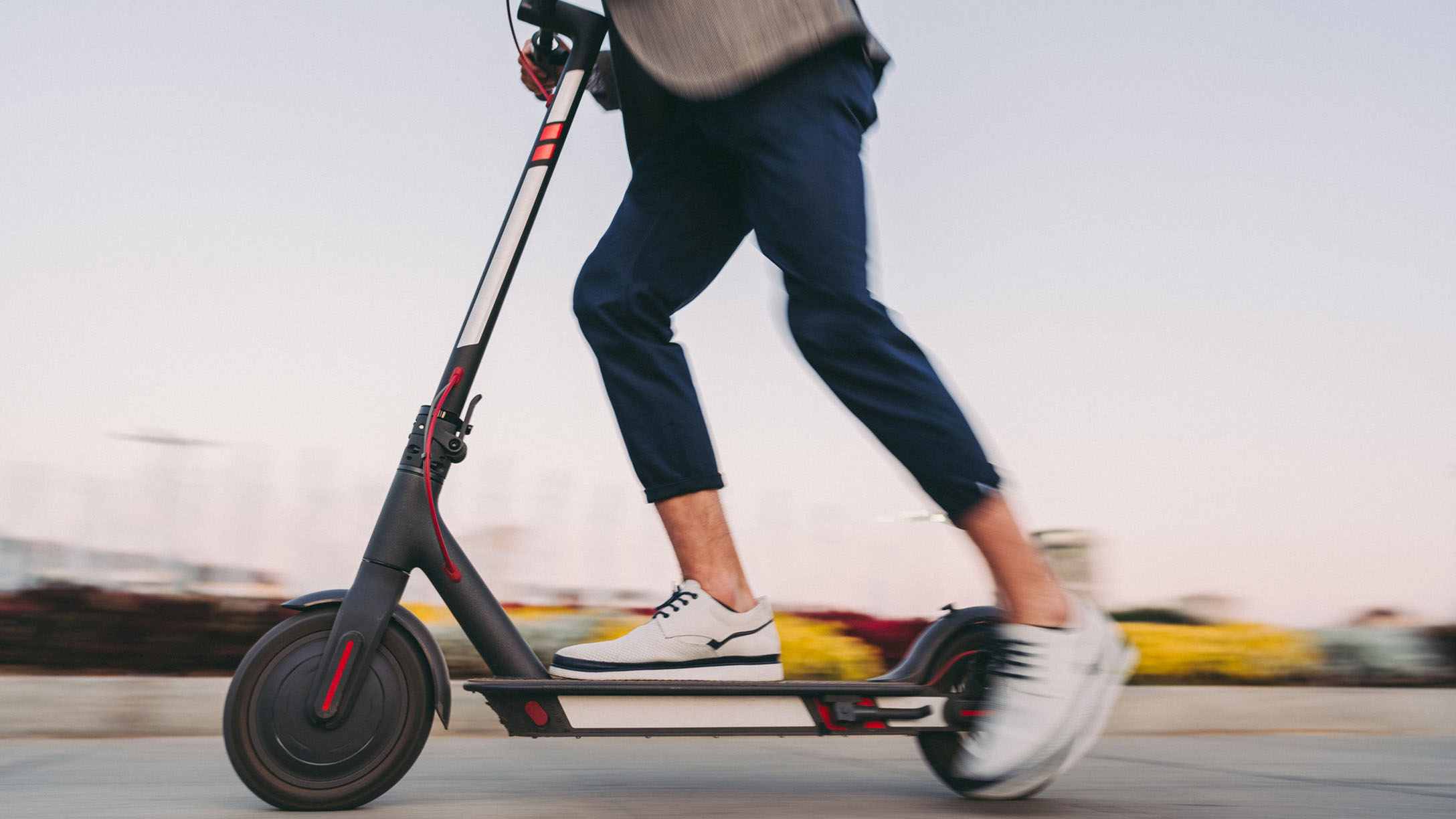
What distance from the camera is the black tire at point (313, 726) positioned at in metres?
1.89

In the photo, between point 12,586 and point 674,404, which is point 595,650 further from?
point 12,586

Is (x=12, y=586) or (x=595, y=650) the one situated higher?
(x=595, y=650)

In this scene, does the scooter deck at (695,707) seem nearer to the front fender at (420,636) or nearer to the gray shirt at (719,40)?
the front fender at (420,636)

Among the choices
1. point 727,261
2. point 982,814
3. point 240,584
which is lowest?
point 240,584

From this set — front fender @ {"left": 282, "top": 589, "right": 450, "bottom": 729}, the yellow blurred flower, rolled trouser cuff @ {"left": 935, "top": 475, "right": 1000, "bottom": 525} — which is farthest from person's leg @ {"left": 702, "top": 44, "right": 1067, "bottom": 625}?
the yellow blurred flower

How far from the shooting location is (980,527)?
6.63 ft

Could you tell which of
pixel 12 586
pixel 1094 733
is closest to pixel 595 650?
pixel 1094 733

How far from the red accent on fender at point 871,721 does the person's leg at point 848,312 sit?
0.91 feet

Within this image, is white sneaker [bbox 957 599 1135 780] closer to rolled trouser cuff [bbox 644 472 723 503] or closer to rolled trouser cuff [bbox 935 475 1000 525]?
rolled trouser cuff [bbox 935 475 1000 525]

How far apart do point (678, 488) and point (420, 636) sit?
503 millimetres

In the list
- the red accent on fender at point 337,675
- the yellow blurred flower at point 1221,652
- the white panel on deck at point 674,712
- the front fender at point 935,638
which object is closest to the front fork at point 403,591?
the red accent on fender at point 337,675

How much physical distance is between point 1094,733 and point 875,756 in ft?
3.52

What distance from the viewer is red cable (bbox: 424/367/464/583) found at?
2.03 meters

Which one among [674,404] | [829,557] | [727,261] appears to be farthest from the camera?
[829,557]
